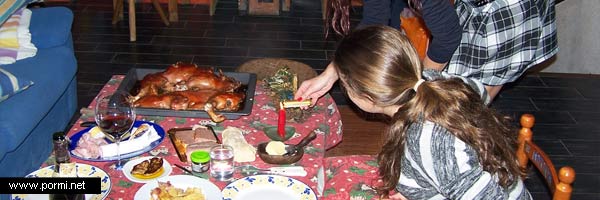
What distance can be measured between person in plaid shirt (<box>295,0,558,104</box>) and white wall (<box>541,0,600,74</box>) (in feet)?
6.07

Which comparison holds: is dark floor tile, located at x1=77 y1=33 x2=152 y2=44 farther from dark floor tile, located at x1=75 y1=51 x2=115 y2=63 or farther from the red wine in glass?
the red wine in glass

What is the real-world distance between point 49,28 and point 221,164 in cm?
166

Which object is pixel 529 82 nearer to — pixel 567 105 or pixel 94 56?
pixel 567 105

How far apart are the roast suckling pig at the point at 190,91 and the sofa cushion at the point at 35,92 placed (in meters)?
0.55

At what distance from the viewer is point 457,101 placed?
5.54ft

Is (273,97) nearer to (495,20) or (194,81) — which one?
(194,81)

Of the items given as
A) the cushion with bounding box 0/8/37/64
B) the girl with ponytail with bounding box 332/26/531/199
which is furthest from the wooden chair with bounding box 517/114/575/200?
the cushion with bounding box 0/8/37/64

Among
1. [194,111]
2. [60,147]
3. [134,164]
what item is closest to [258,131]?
[194,111]

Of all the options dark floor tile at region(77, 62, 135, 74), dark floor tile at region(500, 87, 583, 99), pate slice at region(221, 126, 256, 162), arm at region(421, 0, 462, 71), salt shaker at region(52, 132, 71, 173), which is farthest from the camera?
dark floor tile at region(77, 62, 135, 74)

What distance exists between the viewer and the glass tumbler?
1943 mm

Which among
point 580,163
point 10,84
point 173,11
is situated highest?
point 10,84

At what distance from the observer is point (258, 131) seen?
224cm

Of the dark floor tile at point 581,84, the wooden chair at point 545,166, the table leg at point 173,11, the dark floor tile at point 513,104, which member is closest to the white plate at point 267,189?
the wooden chair at point 545,166

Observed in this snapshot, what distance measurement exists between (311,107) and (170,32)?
9.02ft
